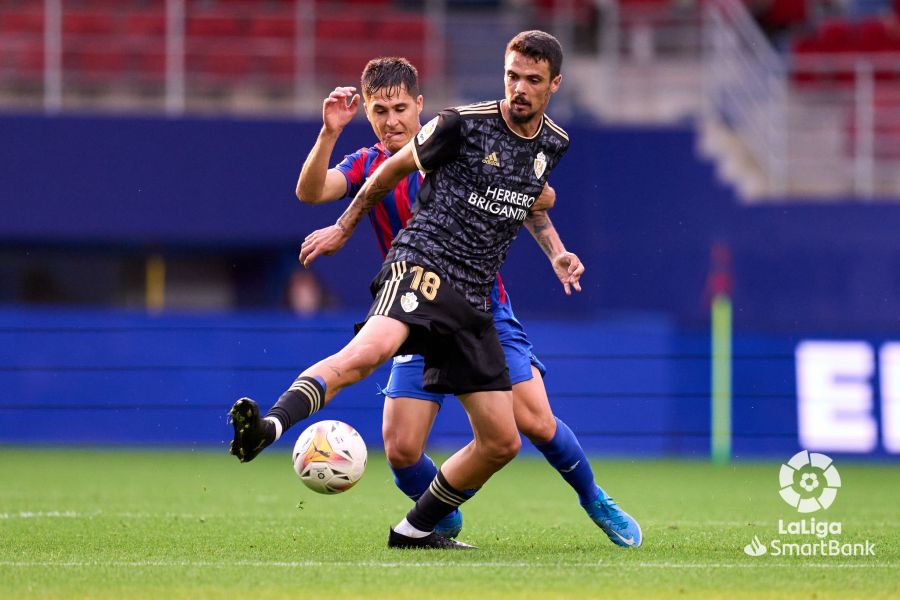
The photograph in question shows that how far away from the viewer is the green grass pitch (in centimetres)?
531

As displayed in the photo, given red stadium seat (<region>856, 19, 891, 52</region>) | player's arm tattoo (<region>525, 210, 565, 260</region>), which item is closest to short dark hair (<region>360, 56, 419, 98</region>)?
player's arm tattoo (<region>525, 210, 565, 260</region>)

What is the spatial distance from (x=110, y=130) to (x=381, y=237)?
893 centimetres

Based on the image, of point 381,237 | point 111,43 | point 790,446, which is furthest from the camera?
point 111,43

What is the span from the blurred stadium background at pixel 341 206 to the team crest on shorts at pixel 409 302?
812cm

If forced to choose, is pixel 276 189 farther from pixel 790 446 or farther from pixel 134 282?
pixel 790 446

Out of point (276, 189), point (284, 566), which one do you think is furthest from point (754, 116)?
point (284, 566)

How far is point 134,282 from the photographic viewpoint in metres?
16.2

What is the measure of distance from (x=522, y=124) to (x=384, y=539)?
2139 millimetres

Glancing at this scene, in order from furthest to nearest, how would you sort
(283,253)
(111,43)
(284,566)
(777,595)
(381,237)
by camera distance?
(283,253), (111,43), (381,237), (284,566), (777,595)

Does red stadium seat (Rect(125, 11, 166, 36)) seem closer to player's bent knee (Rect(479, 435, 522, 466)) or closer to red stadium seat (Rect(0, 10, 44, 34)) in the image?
red stadium seat (Rect(0, 10, 44, 34))

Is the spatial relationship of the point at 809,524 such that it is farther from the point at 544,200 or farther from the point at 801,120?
the point at 801,120

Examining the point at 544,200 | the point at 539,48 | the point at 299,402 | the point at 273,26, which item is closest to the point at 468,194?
the point at 544,200

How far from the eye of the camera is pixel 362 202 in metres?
6.11

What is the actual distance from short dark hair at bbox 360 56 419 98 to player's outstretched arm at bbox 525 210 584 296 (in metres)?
0.80
